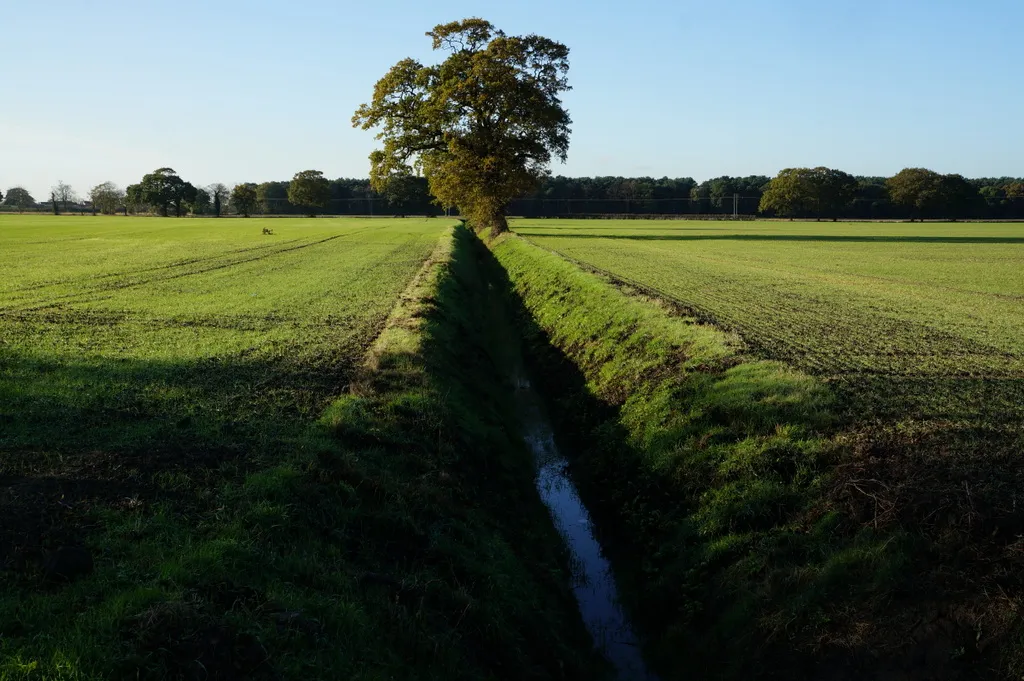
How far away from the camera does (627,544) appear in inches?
391

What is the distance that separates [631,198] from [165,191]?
8681cm

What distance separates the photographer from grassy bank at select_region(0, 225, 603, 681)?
15.5 feet

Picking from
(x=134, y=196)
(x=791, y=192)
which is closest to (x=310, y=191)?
(x=134, y=196)

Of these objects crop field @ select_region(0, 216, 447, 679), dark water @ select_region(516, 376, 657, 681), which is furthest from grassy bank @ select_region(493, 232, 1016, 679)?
crop field @ select_region(0, 216, 447, 679)

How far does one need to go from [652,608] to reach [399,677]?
13.4ft

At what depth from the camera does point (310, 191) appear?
140m

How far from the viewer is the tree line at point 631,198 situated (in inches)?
4759

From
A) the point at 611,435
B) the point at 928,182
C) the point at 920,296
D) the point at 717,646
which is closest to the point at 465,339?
the point at 611,435

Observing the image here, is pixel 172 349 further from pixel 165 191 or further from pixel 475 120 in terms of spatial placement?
pixel 165 191

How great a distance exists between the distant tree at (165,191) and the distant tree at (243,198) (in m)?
9.87

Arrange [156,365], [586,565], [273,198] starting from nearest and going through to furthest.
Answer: [586,565] < [156,365] < [273,198]

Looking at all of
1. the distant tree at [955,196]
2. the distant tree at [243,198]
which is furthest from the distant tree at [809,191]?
the distant tree at [243,198]

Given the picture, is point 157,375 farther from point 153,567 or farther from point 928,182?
point 928,182

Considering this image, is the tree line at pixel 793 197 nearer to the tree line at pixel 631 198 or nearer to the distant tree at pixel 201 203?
the tree line at pixel 631 198
